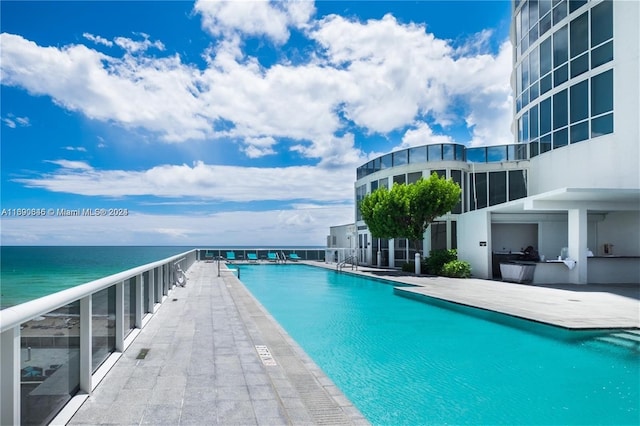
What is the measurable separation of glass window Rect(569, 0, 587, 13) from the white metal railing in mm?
19008

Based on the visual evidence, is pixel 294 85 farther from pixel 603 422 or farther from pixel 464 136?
pixel 603 422

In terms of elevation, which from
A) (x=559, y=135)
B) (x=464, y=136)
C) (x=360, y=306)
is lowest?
(x=360, y=306)

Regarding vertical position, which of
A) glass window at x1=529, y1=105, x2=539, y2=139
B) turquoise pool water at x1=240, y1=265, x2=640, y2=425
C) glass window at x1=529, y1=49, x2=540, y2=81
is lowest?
turquoise pool water at x1=240, y1=265, x2=640, y2=425

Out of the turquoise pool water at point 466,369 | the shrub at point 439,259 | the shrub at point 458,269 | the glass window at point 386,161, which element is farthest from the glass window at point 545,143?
the turquoise pool water at point 466,369

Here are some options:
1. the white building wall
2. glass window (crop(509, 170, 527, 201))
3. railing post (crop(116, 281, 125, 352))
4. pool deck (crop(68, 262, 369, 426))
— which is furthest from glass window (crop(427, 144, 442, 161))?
railing post (crop(116, 281, 125, 352))

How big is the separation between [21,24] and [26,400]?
645 inches

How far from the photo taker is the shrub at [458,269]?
1725cm

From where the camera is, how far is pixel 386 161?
23.8m

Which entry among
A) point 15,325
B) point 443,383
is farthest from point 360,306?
point 15,325

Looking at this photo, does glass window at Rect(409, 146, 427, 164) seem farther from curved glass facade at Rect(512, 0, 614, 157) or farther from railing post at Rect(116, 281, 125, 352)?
railing post at Rect(116, 281, 125, 352)

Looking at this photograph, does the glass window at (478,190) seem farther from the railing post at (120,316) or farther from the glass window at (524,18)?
the railing post at (120,316)

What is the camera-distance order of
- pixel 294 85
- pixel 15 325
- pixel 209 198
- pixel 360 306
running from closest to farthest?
pixel 15 325 < pixel 360 306 < pixel 294 85 < pixel 209 198

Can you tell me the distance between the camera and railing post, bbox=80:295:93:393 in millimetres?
3635

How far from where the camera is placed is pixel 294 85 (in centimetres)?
1655
